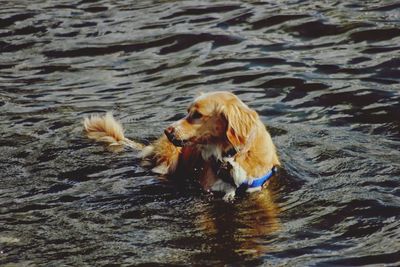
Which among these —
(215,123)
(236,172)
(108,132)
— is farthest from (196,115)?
(108,132)

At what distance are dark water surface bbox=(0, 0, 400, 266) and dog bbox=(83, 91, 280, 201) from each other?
0.17m

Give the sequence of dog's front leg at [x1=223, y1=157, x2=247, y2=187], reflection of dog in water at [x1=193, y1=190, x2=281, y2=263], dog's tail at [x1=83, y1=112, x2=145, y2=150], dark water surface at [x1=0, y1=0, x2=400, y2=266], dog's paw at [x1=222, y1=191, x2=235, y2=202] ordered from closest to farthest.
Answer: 1. reflection of dog in water at [x1=193, y1=190, x2=281, y2=263]
2. dark water surface at [x1=0, y1=0, x2=400, y2=266]
3. dog's paw at [x1=222, y1=191, x2=235, y2=202]
4. dog's front leg at [x1=223, y1=157, x2=247, y2=187]
5. dog's tail at [x1=83, y1=112, x2=145, y2=150]

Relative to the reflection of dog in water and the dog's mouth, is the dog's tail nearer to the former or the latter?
the dog's mouth

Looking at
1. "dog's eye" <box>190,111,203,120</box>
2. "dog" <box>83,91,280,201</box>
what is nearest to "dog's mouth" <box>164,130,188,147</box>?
"dog" <box>83,91,280,201</box>

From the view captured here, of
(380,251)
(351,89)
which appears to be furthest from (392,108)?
(380,251)

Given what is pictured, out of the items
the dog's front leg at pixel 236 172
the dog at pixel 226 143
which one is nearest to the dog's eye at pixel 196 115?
the dog at pixel 226 143

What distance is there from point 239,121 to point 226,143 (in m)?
0.29

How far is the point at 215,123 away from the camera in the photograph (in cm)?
656

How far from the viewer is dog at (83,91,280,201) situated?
254 inches

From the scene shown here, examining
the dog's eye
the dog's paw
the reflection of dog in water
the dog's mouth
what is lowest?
the dog's paw

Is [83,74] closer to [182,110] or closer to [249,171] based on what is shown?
[182,110]

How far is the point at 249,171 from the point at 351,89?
98.4 inches

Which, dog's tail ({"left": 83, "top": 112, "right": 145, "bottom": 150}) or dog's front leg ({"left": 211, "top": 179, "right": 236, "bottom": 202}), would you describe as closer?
dog's front leg ({"left": 211, "top": 179, "right": 236, "bottom": 202})

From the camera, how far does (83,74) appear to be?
33.1ft
